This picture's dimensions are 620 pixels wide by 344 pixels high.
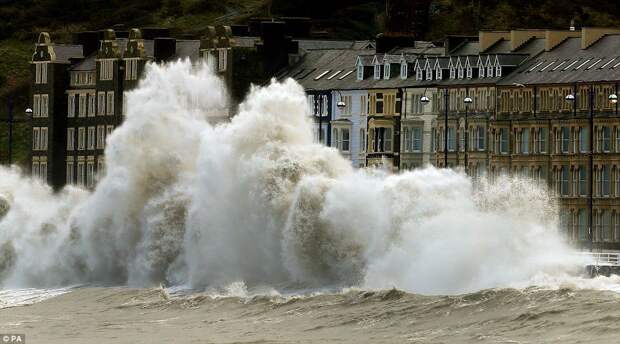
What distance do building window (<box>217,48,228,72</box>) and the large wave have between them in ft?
113

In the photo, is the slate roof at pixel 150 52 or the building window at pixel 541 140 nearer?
the building window at pixel 541 140

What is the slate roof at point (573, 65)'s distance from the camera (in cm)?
12100

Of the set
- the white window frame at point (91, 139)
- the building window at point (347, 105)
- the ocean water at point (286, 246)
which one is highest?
the building window at point (347, 105)

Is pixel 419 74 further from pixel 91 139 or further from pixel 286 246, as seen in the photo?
pixel 286 246

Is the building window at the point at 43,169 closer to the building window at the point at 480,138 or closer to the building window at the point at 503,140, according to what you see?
the building window at the point at 480,138

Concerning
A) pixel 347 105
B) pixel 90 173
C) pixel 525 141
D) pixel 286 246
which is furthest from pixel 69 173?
pixel 286 246

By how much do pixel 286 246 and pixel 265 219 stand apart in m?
1.90

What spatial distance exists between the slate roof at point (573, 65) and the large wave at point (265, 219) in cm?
1803

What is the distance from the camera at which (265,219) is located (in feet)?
314

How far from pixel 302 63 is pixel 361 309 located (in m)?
65.3

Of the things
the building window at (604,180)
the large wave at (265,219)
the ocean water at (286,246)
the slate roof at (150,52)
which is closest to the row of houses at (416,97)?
the building window at (604,180)

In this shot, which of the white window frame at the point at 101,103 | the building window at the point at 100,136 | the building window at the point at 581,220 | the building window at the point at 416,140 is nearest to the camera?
the building window at the point at 581,220

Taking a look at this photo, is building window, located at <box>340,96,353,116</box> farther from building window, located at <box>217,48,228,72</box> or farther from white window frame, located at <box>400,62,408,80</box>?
building window, located at <box>217,48,228,72</box>

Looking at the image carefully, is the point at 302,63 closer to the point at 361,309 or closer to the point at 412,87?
the point at 412,87
